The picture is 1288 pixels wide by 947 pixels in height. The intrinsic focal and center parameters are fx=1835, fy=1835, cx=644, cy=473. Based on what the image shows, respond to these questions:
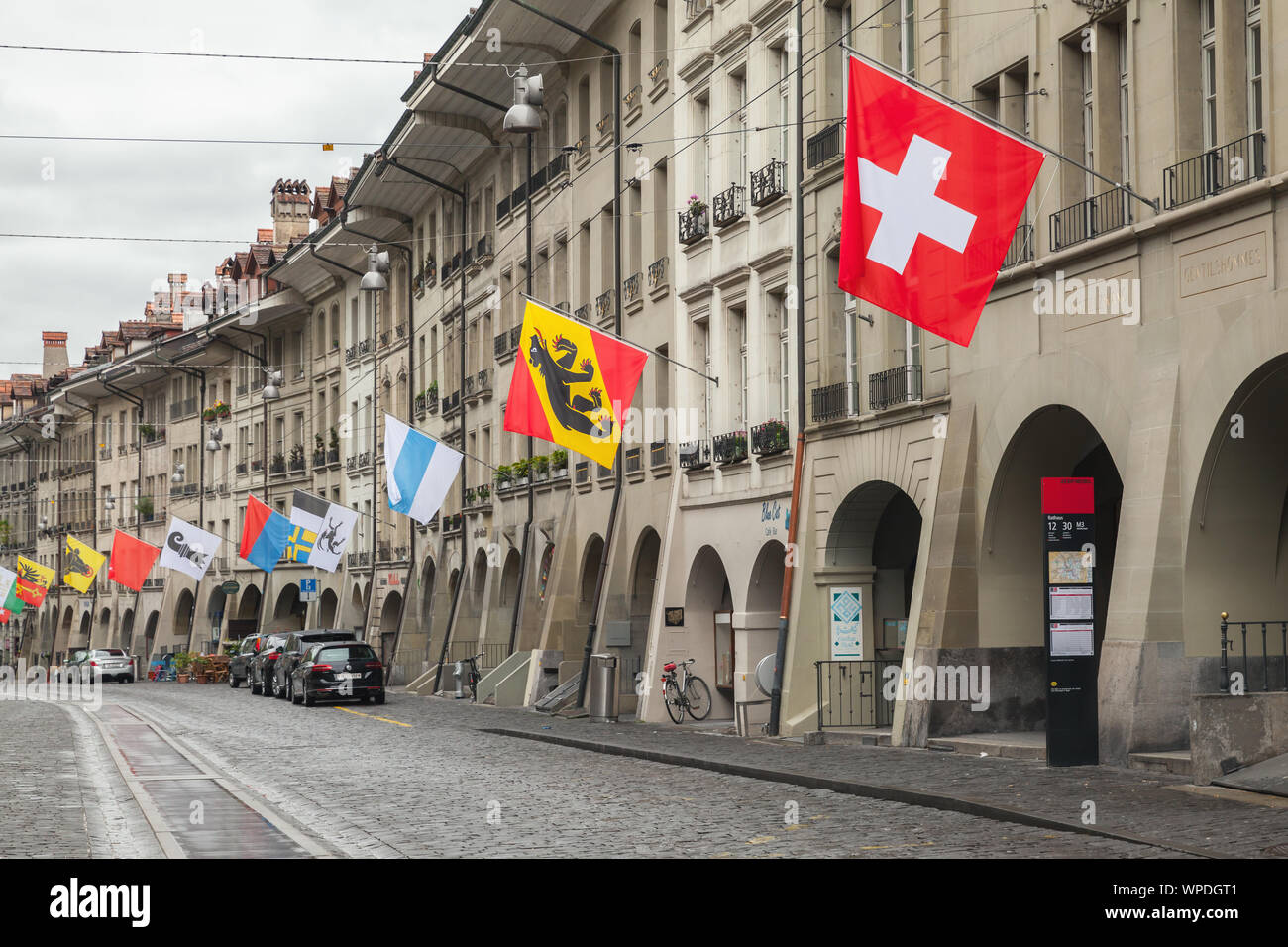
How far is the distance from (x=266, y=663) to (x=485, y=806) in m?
35.1

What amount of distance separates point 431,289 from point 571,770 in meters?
35.7

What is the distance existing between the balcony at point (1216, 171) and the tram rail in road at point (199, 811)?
1076cm

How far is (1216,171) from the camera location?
1825cm

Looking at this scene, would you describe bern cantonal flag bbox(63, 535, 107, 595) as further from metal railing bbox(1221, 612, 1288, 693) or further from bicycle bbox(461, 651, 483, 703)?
metal railing bbox(1221, 612, 1288, 693)

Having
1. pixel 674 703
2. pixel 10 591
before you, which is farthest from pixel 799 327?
pixel 10 591

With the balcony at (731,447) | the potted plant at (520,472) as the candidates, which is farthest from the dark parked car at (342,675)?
the balcony at (731,447)

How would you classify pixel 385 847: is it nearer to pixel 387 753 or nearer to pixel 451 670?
pixel 387 753

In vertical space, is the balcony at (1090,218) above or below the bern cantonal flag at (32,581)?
above

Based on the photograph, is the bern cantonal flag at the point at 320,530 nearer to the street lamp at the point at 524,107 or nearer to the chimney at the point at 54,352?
the street lamp at the point at 524,107

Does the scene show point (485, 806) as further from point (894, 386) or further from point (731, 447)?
point (731, 447)

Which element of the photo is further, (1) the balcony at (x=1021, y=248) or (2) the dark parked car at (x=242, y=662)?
(2) the dark parked car at (x=242, y=662)

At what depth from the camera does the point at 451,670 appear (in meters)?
46.7

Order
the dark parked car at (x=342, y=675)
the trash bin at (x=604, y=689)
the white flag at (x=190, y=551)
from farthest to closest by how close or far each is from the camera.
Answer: the white flag at (x=190, y=551), the dark parked car at (x=342, y=675), the trash bin at (x=604, y=689)

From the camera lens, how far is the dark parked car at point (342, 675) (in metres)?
42.4
